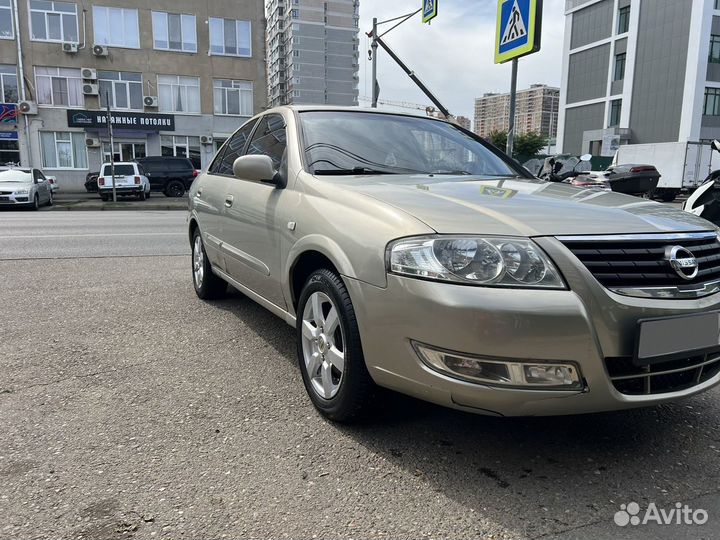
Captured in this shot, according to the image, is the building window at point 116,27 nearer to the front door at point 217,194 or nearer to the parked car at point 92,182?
the parked car at point 92,182

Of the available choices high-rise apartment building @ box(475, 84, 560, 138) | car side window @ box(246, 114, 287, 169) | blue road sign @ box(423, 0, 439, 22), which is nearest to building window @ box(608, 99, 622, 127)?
blue road sign @ box(423, 0, 439, 22)

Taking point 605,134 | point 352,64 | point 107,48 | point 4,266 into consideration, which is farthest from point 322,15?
point 4,266

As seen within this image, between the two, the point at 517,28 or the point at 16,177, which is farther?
the point at 16,177

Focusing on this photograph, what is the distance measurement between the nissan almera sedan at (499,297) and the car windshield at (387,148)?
28 cm

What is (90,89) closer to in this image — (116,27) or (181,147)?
(116,27)

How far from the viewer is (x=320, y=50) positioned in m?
102

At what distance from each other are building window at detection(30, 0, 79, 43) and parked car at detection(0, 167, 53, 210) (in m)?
14.2

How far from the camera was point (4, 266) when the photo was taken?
737cm

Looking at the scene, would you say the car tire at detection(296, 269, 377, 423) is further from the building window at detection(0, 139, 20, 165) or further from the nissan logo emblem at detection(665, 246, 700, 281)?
the building window at detection(0, 139, 20, 165)

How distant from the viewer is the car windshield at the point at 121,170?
23016 mm

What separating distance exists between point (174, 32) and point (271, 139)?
105 feet

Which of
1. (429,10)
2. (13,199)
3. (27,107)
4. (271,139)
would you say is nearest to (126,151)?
(27,107)

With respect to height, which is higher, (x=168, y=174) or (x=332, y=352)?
(x=168, y=174)

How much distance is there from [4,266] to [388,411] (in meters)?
6.56
